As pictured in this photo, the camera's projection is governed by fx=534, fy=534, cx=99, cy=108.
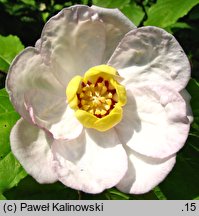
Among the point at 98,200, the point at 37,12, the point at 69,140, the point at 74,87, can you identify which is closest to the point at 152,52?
the point at 74,87

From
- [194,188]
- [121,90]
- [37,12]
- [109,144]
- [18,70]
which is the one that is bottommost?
[37,12]

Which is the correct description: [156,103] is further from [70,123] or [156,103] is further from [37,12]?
[37,12]

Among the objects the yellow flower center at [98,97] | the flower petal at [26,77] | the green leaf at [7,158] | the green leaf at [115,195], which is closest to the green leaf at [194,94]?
the yellow flower center at [98,97]

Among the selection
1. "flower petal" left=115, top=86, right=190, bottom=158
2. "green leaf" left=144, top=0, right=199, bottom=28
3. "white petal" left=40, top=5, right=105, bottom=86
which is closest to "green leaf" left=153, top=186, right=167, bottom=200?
"flower petal" left=115, top=86, right=190, bottom=158

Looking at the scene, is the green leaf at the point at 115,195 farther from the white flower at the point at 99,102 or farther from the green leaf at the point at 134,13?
the green leaf at the point at 134,13

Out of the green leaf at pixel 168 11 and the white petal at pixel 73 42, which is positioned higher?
the white petal at pixel 73 42

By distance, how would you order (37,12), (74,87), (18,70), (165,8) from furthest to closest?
(37,12)
(165,8)
(74,87)
(18,70)
